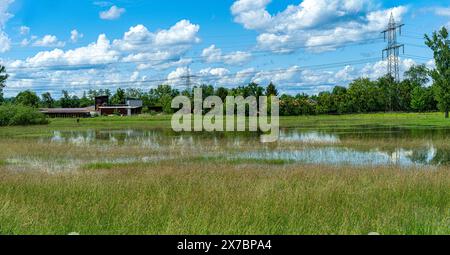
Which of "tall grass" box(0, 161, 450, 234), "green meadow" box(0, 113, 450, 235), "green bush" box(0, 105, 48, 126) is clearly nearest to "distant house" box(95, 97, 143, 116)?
"green bush" box(0, 105, 48, 126)

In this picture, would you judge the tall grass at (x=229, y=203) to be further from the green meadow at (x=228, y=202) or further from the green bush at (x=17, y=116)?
the green bush at (x=17, y=116)

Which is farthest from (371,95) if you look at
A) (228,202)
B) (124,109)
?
(228,202)

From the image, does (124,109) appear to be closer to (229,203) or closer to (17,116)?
(17,116)

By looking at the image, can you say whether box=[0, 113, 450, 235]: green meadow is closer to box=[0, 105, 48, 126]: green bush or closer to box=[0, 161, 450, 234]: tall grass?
box=[0, 161, 450, 234]: tall grass

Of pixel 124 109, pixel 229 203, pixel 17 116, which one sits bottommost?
pixel 229 203

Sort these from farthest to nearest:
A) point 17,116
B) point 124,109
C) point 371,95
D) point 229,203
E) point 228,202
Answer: point 124,109
point 371,95
point 17,116
point 228,202
point 229,203

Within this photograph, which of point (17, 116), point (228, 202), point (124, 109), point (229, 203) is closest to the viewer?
point (229, 203)

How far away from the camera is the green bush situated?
289ft

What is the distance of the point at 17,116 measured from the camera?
3499 inches

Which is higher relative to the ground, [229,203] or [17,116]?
[17,116]

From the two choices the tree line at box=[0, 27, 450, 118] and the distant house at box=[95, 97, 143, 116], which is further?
the distant house at box=[95, 97, 143, 116]

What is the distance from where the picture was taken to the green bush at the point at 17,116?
289 ft
